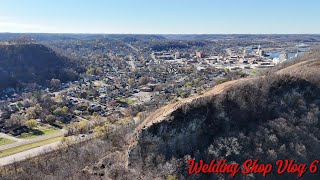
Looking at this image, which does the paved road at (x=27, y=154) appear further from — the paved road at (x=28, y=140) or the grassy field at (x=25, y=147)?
the paved road at (x=28, y=140)

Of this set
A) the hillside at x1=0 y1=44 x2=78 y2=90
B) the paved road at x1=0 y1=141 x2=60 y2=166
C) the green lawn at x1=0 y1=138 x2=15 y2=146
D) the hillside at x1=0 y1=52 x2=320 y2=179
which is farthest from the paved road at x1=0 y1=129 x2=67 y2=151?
the hillside at x1=0 y1=44 x2=78 y2=90

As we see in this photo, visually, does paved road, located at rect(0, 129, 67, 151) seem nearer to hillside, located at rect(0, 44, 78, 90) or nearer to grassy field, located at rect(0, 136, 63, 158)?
grassy field, located at rect(0, 136, 63, 158)

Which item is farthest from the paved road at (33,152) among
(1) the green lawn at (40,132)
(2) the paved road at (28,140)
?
(1) the green lawn at (40,132)

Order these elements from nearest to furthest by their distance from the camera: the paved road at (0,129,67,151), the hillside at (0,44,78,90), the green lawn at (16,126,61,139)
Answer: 1. the paved road at (0,129,67,151)
2. the green lawn at (16,126,61,139)
3. the hillside at (0,44,78,90)

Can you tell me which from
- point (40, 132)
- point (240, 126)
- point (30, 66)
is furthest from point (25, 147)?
A: point (30, 66)

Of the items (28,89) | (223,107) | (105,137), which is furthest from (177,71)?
(223,107)

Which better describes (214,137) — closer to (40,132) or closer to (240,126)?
(240,126)

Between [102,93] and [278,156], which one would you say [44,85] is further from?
[278,156]
